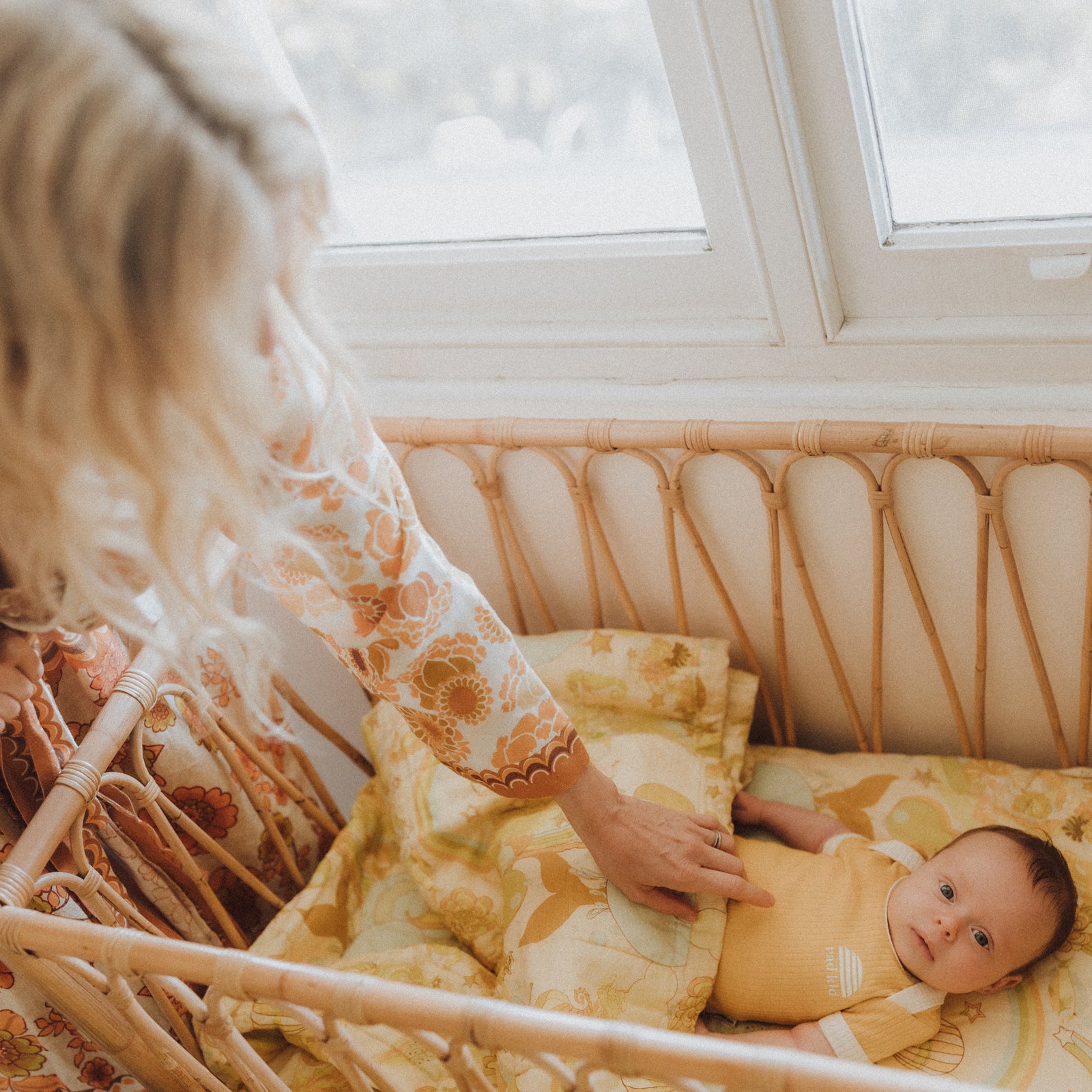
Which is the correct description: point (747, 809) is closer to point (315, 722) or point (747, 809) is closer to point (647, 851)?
point (647, 851)

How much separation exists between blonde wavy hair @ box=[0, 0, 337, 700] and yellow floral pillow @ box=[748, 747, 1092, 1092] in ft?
2.76

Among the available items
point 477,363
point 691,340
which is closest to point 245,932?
point 477,363

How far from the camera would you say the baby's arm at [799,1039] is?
97cm

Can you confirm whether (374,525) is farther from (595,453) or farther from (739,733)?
(739,733)

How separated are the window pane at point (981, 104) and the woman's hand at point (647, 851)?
0.61 m

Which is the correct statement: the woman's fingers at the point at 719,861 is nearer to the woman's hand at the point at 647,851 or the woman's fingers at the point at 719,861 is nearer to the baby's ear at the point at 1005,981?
the woman's hand at the point at 647,851

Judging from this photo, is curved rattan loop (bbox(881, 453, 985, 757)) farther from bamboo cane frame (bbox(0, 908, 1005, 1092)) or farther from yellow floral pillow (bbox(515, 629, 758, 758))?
bamboo cane frame (bbox(0, 908, 1005, 1092))

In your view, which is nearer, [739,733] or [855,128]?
[855,128]

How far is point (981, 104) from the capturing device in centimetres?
93

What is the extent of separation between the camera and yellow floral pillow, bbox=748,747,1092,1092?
958mm

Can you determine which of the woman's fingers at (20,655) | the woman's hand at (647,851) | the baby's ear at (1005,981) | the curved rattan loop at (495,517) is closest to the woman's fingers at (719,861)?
the woman's hand at (647,851)

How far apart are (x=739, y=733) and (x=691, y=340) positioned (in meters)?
0.45

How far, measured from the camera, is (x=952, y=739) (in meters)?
1.25

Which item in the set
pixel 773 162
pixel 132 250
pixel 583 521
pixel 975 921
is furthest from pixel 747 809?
pixel 132 250
